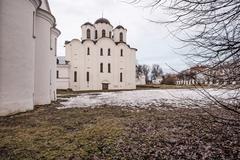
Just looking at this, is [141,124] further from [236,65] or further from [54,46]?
[54,46]

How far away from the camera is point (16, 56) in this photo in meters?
12.2

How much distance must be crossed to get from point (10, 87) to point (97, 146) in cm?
708

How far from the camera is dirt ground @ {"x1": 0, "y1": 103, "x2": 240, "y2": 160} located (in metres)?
5.99

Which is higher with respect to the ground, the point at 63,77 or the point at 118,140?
the point at 63,77

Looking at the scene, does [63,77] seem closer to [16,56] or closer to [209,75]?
[16,56]

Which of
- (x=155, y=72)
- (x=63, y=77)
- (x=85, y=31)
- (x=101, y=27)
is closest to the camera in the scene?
(x=63, y=77)

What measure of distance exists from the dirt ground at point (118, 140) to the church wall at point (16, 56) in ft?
7.32

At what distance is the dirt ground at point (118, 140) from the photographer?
19.6ft

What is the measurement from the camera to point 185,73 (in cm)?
394

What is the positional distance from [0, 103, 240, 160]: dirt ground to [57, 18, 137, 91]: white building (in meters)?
37.7

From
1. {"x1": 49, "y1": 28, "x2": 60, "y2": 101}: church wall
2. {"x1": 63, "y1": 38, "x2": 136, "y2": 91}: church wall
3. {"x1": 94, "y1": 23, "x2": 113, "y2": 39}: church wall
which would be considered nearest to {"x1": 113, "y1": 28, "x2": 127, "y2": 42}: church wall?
→ {"x1": 94, "y1": 23, "x2": 113, "y2": 39}: church wall

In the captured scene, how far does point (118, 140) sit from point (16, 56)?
775cm

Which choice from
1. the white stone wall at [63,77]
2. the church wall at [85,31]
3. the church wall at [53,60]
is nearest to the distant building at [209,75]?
the church wall at [53,60]

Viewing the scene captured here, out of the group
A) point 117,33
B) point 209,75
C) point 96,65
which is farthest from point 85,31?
point 209,75
